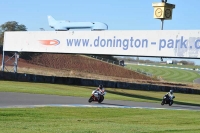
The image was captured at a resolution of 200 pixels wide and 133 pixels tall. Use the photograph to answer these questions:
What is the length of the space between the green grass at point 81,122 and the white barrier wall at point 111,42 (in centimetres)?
1022

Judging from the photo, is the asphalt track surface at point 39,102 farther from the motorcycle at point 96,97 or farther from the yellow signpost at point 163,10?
the yellow signpost at point 163,10

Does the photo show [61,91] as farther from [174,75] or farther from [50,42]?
[174,75]

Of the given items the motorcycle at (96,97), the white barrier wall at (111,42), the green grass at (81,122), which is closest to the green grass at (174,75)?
the white barrier wall at (111,42)

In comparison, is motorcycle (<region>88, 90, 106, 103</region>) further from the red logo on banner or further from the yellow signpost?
the red logo on banner

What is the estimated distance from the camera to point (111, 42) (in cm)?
3728

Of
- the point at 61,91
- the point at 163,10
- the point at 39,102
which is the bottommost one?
the point at 39,102

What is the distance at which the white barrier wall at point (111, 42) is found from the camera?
1305 inches

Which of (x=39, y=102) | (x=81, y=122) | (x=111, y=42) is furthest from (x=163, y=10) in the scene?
(x=81, y=122)

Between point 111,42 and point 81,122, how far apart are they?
66.0 ft

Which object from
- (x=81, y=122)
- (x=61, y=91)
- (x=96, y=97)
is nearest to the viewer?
(x=81, y=122)

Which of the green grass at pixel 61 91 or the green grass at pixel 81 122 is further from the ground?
the green grass at pixel 61 91

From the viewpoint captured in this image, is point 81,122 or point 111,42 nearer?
point 81,122

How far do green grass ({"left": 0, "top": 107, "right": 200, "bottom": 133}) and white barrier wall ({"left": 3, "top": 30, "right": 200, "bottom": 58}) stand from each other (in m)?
10.2

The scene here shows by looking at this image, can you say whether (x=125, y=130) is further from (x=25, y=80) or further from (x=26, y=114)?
(x=25, y=80)
